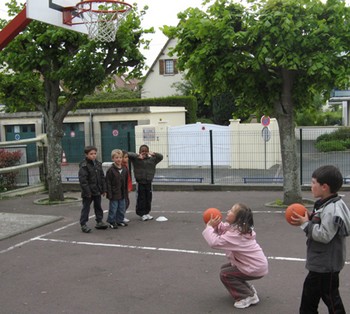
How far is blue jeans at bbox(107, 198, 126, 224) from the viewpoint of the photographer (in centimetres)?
862

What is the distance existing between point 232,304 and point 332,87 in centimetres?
644

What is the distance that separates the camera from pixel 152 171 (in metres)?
9.37

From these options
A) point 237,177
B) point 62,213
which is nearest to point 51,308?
point 62,213

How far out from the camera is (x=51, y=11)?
888 centimetres

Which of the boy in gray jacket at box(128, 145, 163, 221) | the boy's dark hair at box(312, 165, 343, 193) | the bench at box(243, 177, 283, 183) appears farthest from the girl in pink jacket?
the bench at box(243, 177, 283, 183)

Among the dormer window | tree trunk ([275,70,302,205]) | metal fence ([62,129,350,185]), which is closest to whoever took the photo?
tree trunk ([275,70,302,205])

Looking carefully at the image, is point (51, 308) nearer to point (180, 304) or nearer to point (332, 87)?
point (180, 304)

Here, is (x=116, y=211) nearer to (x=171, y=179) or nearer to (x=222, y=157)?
(x=171, y=179)

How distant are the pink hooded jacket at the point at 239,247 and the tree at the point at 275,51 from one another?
17.0 feet

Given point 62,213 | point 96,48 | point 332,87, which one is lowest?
point 62,213

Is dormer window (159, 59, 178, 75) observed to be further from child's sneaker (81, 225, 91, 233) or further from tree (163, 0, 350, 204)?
child's sneaker (81, 225, 91, 233)

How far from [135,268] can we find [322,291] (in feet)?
9.53

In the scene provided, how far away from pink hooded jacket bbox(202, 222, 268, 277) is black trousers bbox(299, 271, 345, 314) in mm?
686

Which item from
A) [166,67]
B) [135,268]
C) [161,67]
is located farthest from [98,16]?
[166,67]
